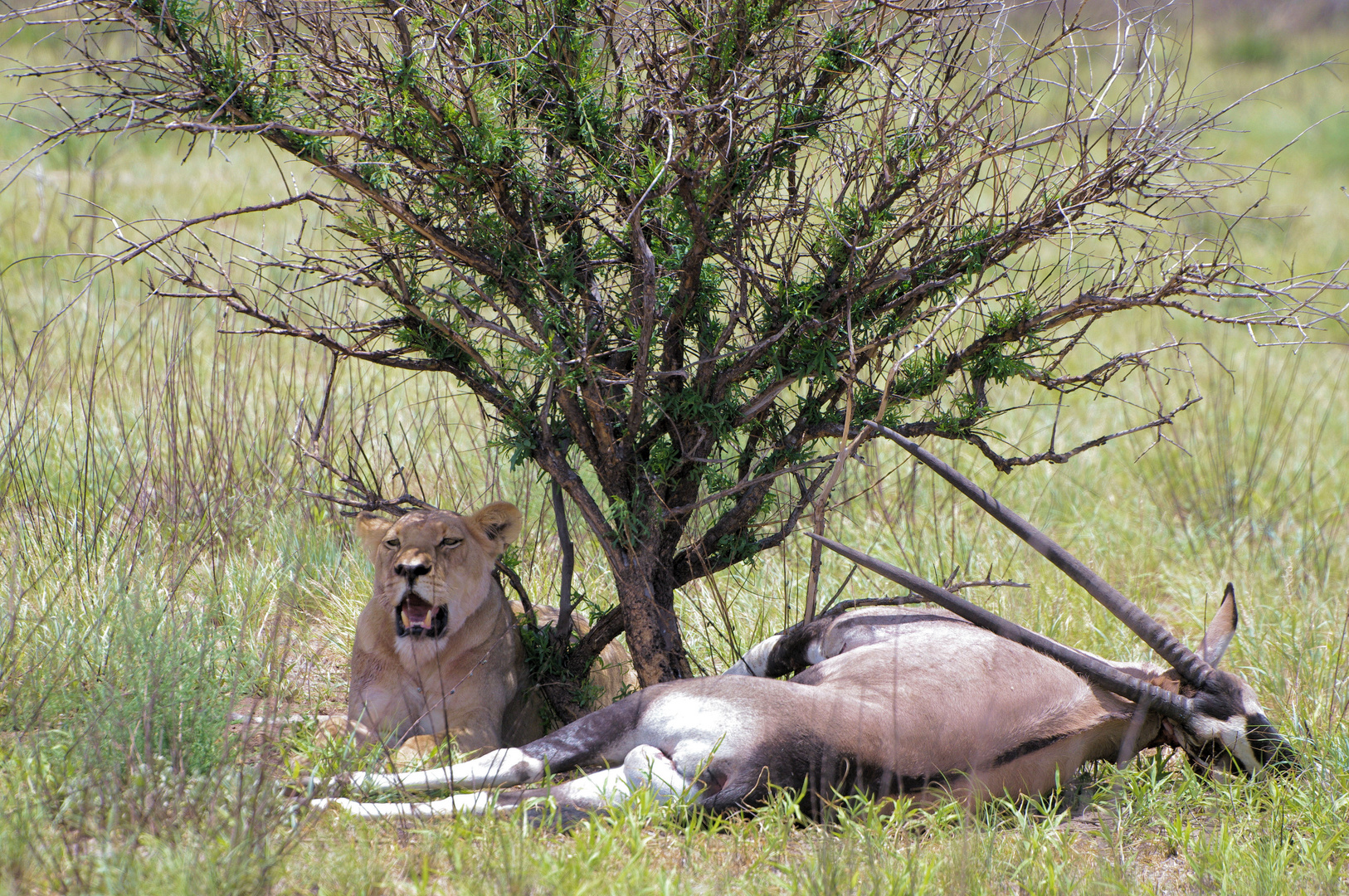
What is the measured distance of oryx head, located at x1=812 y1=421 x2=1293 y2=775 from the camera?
3689mm

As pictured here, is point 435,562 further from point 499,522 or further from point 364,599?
point 364,599

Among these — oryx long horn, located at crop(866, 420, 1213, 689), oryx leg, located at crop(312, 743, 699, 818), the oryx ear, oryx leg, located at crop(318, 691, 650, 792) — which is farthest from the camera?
the oryx ear

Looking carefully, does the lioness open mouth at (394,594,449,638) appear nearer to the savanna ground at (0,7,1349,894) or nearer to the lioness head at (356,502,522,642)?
the lioness head at (356,502,522,642)

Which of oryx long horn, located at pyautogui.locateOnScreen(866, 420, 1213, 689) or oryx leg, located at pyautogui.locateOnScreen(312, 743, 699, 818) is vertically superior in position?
oryx long horn, located at pyautogui.locateOnScreen(866, 420, 1213, 689)

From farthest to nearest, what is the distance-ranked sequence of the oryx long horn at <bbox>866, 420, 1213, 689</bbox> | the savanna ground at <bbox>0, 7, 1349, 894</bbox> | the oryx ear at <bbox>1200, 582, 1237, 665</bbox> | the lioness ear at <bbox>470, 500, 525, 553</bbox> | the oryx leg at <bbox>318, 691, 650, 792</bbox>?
the lioness ear at <bbox>470, 500, 525, 553</bbox> < the oryx ear at <bbox>1200, 582, 1237, 665</bbox> < the oryx long horn at <bbox>866, 420, 1213, 689</bbox> < the oryx leg at <bbox>318, 691, 650, 792</bbox> < the savanna ground at <bbox>0, 7, 1349, 894</bbox>

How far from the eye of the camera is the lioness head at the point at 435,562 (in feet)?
12.6

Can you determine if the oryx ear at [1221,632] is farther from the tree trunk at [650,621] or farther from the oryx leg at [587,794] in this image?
the oryx leg at [587,794]

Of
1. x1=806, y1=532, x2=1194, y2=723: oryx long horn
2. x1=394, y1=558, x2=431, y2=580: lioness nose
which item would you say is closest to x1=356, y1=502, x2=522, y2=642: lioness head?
x1=394, y1=558, x2=431, y2=580: lioness nose

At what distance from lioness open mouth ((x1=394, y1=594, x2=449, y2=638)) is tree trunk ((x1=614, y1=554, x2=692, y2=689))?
0.59 m

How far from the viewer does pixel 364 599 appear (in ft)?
16.3

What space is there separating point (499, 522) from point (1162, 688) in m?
2.22

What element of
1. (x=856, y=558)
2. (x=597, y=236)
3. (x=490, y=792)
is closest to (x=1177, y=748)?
(x=856, y=558)

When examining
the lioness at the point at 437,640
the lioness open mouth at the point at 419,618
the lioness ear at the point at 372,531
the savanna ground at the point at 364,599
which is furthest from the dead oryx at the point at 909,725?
the lioness ear at the point at 372,531

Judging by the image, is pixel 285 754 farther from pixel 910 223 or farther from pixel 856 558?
pixel 910 223
